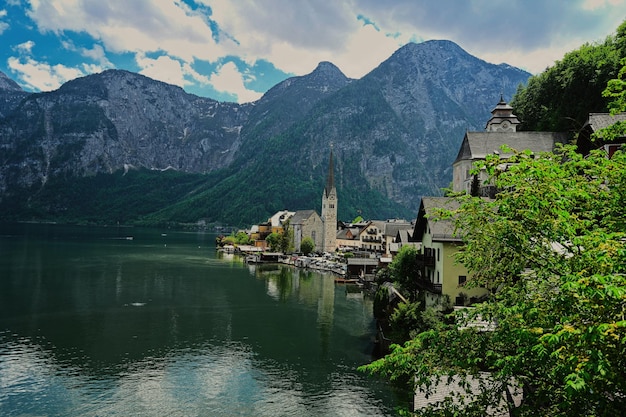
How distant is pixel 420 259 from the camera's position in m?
41.2

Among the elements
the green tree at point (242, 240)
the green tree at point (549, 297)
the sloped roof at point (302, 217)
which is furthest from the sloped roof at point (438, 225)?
the green tree at point (242, 240)

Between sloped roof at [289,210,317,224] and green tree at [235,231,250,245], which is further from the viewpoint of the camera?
green tree at [235,231,250,245]

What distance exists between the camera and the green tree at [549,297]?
755 centimetres

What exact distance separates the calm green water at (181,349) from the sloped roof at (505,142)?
24595 mm

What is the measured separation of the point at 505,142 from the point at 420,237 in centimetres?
1841

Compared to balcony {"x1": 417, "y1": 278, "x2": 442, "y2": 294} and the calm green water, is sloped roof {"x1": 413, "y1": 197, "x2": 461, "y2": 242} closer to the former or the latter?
balcony {"x1": 417, "y1": 278, "x2": 442, "y2": 294}

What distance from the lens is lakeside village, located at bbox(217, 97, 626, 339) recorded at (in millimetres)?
35159

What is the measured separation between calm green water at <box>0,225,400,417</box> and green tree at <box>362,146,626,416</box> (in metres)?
19.0

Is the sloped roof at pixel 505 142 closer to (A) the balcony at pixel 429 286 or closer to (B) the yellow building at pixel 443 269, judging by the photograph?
(B) the yellow building at pixel 443 269

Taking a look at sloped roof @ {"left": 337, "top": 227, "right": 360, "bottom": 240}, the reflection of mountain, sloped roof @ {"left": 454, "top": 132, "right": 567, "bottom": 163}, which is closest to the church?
sloped roof @ {"left": 337, "top": 227, "right": 360, "bottom": 240}

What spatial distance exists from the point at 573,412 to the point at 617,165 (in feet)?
17.9

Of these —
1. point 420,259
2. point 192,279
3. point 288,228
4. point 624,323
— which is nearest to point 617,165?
point 624,323

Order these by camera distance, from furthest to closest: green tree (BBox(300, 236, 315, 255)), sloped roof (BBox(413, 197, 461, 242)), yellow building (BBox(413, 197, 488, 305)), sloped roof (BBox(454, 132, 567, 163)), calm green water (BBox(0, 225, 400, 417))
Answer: green tree (BBox(300, 236, 315, 255))
sloped roof (BBox(454, 132, 567, 163))
yellow building (BBox(413, 197, 488, 305))
sloped roof (BBox(413, 197, 461, 242))
calm green water (BBox(0, 225, 400, 417))

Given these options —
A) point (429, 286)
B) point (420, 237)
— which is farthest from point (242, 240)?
point (429, 286)
